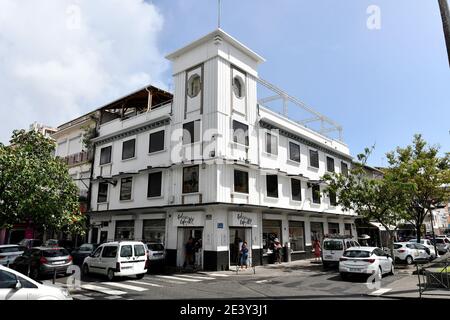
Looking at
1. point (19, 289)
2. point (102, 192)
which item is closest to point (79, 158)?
point (102, 192)

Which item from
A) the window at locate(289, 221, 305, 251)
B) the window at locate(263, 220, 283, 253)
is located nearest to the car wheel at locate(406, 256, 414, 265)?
the window at locate(289, 221, 305, 251)

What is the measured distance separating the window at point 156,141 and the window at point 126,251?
9936 mm

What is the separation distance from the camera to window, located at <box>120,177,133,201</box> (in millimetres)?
25797

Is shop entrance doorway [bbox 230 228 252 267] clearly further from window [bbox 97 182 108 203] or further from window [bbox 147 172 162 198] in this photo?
window [bbox 97 182 108 203]

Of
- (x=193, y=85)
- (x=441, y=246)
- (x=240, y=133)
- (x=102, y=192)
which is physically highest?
(x=193, y=85)

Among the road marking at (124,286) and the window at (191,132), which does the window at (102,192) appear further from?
the road marking at (124,286)

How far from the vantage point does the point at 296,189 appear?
1054 inches

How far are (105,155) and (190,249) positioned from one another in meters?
13.8

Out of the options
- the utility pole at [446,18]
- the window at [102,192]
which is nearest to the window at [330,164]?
the window at [102,192]

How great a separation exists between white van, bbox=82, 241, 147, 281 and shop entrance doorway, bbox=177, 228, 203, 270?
14.7 feet

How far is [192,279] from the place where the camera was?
1600 cm

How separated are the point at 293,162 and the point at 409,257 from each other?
11346 millimetres

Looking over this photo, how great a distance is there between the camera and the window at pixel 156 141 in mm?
24167

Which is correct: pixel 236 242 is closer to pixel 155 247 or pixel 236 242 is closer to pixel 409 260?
pixel 155 247
